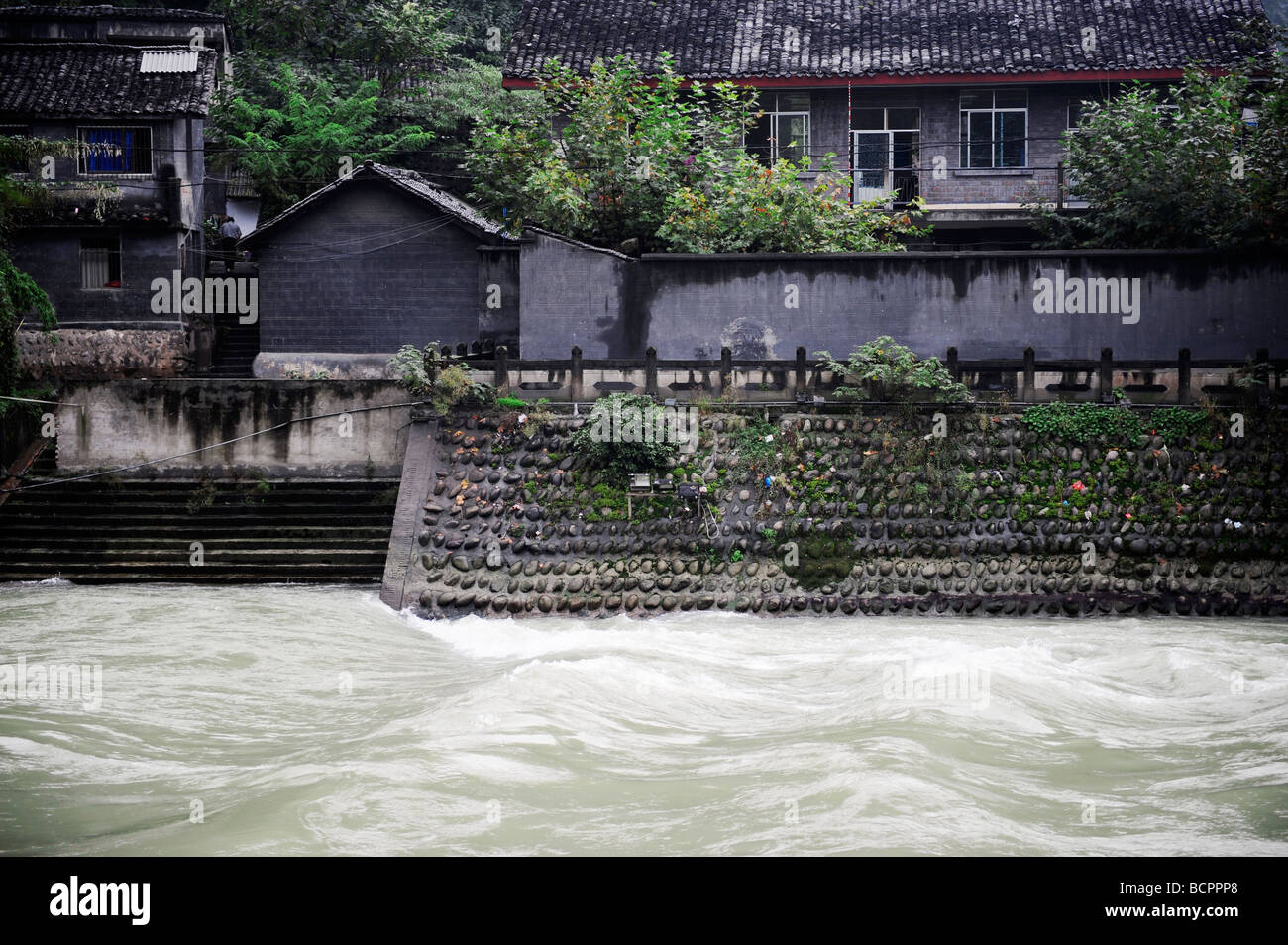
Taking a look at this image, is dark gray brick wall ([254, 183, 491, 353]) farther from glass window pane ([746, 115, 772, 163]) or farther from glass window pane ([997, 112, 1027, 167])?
glass window pane ([997, 112, 1027, 167])

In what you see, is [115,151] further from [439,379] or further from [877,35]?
[877,35]

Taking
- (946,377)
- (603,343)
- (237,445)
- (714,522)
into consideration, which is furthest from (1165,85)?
(237,445)

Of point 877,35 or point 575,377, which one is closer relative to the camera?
point 575,377

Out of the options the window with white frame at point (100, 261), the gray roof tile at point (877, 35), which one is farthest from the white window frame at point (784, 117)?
the window with white frame at point (100, 261)

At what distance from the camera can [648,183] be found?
56.7ft

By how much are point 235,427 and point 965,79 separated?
1444cm

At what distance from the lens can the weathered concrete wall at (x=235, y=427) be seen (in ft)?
53.3

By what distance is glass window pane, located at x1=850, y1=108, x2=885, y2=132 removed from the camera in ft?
73.2

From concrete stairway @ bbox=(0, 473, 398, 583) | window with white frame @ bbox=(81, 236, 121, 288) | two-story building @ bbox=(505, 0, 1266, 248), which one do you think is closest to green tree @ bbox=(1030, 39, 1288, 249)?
two-story building @ bbox=(505, 0, 1266, 248)

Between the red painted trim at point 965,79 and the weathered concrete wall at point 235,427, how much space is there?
8.36 m

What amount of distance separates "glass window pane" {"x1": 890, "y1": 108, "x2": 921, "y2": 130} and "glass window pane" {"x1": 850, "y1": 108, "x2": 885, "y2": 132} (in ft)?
0.69

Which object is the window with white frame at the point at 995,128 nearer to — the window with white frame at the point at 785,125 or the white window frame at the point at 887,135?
the white window frame at the point at 887,135

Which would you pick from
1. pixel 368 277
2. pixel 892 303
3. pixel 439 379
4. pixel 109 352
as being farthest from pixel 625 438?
pixel 109 352

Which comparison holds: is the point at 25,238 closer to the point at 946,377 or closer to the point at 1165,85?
the point at 946,377
